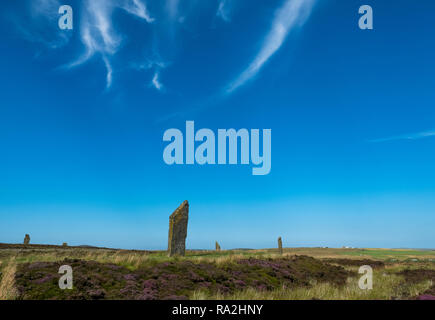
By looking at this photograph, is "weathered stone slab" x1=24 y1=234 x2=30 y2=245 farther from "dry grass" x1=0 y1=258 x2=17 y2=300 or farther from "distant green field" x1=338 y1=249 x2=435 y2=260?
"distant green field" x1=338 y1=249 x2=435 y2=260

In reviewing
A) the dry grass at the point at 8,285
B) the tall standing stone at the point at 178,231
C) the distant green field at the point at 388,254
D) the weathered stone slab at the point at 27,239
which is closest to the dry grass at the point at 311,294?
the dry grass at the point at 8,285

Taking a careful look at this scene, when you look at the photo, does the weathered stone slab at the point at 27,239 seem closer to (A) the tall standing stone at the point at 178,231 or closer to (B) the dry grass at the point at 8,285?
(A) the tall standing stone at the point at 178,231

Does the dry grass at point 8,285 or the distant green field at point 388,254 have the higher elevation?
the dry grass at point 8,285

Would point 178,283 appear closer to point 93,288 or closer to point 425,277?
point 93,288

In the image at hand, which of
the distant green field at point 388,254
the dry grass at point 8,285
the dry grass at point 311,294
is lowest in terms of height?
the distant green field at point 388,254

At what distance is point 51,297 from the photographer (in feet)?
43.9

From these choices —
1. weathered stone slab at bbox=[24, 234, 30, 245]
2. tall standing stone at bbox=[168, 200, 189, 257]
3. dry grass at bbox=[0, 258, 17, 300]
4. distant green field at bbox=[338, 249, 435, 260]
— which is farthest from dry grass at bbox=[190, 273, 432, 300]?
weathered stone slab at bbox=[24, 234, 30, 245]

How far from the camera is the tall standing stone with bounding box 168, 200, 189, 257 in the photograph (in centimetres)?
2725

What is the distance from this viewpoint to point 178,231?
2791 centimetres

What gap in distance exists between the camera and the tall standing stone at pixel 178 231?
27250mm

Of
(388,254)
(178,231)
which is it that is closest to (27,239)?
(178,231)

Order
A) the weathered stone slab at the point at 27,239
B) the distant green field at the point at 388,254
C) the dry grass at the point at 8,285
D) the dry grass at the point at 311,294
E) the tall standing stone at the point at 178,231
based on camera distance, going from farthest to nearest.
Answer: the distant green field at the point at 388,254 → the weathered stone slab at the point at 27,239 → the tall standing stone at the point at 178,231 → the dry grass at the point at 311,294 → the dry grass at the point at 8,285
